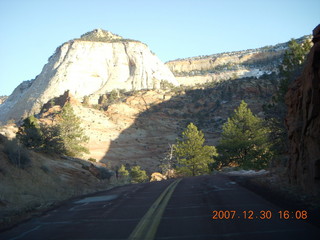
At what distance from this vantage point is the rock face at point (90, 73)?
10462cm

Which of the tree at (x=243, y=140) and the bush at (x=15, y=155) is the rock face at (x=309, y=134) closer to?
the bush at (x=15, y=155)

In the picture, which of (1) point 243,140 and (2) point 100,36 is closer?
(1) point 243,140

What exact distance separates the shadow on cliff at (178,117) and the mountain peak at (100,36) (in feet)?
154

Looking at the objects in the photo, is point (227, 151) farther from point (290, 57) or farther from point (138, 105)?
point (138, 105)

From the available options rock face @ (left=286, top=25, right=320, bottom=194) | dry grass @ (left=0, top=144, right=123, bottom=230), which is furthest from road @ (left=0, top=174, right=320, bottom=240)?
rock face @ (left=286, top=25, right=320, bottom=194)

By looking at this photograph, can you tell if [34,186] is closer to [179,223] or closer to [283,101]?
[179,223]

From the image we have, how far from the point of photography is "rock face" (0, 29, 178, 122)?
104625mm

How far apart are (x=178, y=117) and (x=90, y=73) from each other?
4431 cm

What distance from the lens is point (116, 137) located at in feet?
241

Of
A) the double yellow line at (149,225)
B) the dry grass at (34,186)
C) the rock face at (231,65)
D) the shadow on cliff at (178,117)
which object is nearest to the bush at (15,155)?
the dry grass at (34,186)

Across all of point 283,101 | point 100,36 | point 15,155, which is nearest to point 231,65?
point 100,36

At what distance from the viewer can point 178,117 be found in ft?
279

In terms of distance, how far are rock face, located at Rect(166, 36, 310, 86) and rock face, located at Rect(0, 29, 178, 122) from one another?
3181 centimetres

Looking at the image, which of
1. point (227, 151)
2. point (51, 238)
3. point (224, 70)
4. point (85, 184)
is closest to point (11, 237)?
point (51, 238)
